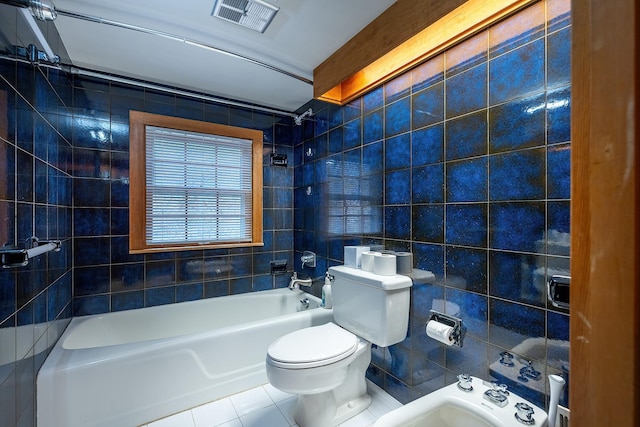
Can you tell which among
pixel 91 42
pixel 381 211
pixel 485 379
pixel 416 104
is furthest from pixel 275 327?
pixel 91 42

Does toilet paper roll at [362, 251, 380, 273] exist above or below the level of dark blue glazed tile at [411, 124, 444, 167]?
below

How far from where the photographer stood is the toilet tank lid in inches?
58.6

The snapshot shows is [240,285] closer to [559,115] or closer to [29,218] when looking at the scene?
[29,218]

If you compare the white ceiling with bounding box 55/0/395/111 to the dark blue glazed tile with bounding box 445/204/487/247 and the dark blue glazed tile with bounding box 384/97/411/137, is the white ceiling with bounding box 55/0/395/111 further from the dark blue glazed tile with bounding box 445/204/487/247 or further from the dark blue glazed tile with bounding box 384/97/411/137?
the dark blue glazed tile with bounding box 445/204/487/247

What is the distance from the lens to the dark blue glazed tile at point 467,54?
4.23 ft

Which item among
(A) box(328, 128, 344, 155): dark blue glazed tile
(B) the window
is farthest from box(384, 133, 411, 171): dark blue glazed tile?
(B) the window

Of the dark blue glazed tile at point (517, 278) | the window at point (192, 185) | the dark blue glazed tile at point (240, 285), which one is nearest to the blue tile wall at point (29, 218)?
the window at point (192, 185)

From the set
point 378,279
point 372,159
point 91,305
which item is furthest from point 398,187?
point 91,305

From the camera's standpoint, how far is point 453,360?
1387 millimetres

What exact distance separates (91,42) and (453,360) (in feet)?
9.40

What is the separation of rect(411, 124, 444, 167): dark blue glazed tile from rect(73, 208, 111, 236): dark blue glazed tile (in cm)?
234

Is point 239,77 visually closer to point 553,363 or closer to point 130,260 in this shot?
point 130,260

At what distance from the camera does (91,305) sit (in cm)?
210

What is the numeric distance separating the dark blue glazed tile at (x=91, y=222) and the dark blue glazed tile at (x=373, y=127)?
2113 millimetres
